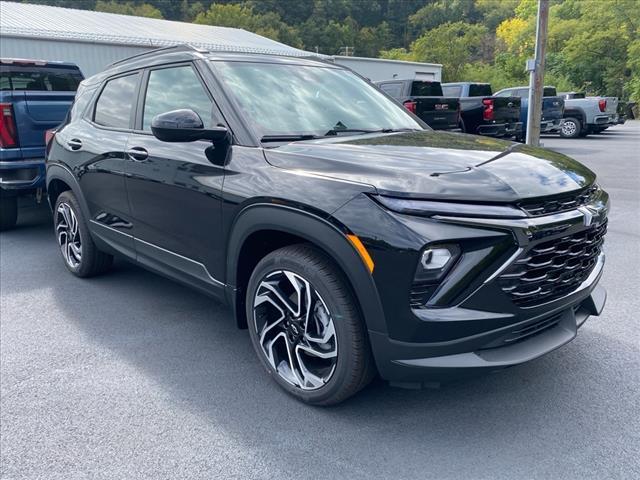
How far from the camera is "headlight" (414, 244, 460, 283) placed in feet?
7.23

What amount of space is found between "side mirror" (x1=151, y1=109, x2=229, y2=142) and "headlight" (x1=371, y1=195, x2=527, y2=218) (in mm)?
1212

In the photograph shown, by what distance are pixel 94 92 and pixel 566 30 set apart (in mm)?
53486

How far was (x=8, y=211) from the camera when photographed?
6.62 meters

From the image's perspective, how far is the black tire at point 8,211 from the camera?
655 cm

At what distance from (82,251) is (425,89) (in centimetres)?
993

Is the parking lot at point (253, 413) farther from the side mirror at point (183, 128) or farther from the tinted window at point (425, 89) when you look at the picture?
the tinted window at point (425, 89)

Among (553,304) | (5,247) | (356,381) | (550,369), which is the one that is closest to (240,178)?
(356,381)

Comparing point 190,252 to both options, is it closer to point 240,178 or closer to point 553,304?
point 240,178

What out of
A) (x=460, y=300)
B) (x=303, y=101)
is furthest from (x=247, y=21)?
(x=460, y=300)

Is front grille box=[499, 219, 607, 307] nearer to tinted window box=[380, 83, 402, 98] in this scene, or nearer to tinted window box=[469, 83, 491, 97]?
tinted window box=[380, 83, 402, 98]

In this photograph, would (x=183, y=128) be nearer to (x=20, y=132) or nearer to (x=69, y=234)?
(x=69, y=234)

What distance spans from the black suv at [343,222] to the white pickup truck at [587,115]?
56.6 ft

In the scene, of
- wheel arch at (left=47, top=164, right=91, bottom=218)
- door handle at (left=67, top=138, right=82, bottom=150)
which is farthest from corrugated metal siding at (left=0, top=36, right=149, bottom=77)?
door handle at (left=67, top=138, right=82, bottom=150)

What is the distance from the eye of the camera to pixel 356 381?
101 inches
